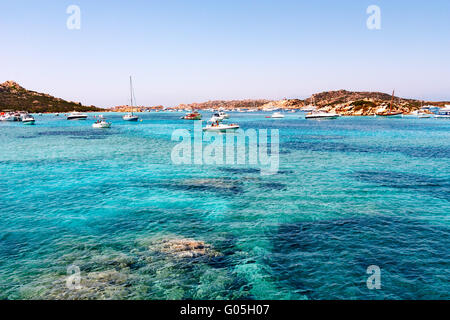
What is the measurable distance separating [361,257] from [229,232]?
7.86 metres

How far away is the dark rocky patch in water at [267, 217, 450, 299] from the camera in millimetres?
12203

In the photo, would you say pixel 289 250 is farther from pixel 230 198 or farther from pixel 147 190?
pixel 147 190

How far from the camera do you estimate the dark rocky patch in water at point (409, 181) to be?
87.8 ft

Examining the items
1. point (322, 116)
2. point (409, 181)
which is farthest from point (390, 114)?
point (409, 181)

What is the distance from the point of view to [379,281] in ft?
41.8

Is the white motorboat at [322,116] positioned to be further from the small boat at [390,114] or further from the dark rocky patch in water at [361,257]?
the dark rocky patch in water at [361,257]

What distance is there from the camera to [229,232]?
18.2m

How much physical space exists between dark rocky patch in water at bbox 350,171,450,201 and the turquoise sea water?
12 cm

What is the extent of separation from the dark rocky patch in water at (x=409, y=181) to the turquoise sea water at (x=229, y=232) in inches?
4.8

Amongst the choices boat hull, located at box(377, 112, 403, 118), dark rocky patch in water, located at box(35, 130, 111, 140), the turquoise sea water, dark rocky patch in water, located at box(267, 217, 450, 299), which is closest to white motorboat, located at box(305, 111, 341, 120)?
boat hull, located at box(377, 112, 403, 118)
